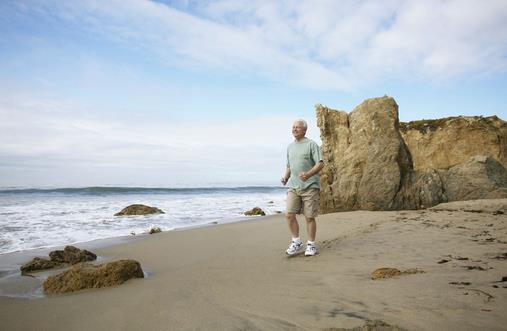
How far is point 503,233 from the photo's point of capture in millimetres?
4918

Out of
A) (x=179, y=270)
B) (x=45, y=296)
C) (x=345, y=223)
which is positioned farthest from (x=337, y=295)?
(x=345, y=223)

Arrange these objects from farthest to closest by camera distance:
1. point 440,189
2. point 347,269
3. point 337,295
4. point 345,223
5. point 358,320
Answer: point 440,189 → point 345,223 → point 347,269 → point 337,295 → point 358,320

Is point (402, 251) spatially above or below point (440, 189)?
below

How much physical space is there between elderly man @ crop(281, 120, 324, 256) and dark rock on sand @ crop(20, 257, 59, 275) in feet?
10.5

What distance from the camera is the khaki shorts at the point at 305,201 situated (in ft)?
15.6

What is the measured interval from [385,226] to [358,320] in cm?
439

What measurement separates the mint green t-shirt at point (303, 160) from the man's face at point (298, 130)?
8 centimetres

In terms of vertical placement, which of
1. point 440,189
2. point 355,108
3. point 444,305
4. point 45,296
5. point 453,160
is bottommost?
point 45,296

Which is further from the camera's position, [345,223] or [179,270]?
[345,223]

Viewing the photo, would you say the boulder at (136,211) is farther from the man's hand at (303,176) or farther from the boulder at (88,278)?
the man's hand at (303,176)

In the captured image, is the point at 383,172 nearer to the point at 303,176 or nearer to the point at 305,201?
the point at 305,201

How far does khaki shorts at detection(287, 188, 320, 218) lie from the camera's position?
4.75 metres

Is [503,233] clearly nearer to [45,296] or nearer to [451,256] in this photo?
[451,256]

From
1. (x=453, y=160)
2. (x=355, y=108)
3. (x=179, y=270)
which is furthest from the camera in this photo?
(x=453, y=160)
